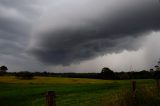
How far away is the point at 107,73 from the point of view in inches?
5172

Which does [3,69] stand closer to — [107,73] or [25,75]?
[25,75]

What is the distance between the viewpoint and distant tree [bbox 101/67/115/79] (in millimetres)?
129500

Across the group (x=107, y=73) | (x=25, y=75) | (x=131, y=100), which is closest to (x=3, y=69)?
(x=25, y=75)

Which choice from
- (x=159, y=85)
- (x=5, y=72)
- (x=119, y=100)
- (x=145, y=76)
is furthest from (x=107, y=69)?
(x=119, y=100)

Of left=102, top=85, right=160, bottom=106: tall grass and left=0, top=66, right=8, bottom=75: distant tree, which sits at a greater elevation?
left=0, top=66, right=8, bottom=75: distant tree

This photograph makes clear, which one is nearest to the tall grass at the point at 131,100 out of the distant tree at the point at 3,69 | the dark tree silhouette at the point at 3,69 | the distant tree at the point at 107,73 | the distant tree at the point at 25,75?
the distant tree at the point at 25,75

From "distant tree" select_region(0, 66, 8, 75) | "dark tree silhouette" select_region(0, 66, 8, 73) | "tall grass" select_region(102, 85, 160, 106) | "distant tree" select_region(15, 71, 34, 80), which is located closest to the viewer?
"tall grass" select_region(102, 85, 160, 106)

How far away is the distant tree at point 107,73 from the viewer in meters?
130

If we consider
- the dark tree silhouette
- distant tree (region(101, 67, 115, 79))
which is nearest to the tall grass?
distant tree (region(101, 67, 115, 79))

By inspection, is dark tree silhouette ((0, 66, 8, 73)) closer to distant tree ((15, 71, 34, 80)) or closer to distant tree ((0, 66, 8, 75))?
distant tree ((0, 66, 8, 75))

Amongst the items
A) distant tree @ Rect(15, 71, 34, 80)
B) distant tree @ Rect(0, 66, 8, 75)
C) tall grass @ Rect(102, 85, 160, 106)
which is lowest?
tall grass @ Rect(102, 85, 160, 106)

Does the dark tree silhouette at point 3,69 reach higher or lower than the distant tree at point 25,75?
higher

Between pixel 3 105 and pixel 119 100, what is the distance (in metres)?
21.9

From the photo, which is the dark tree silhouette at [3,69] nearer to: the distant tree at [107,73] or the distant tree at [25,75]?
the distant tree at [25,75]
